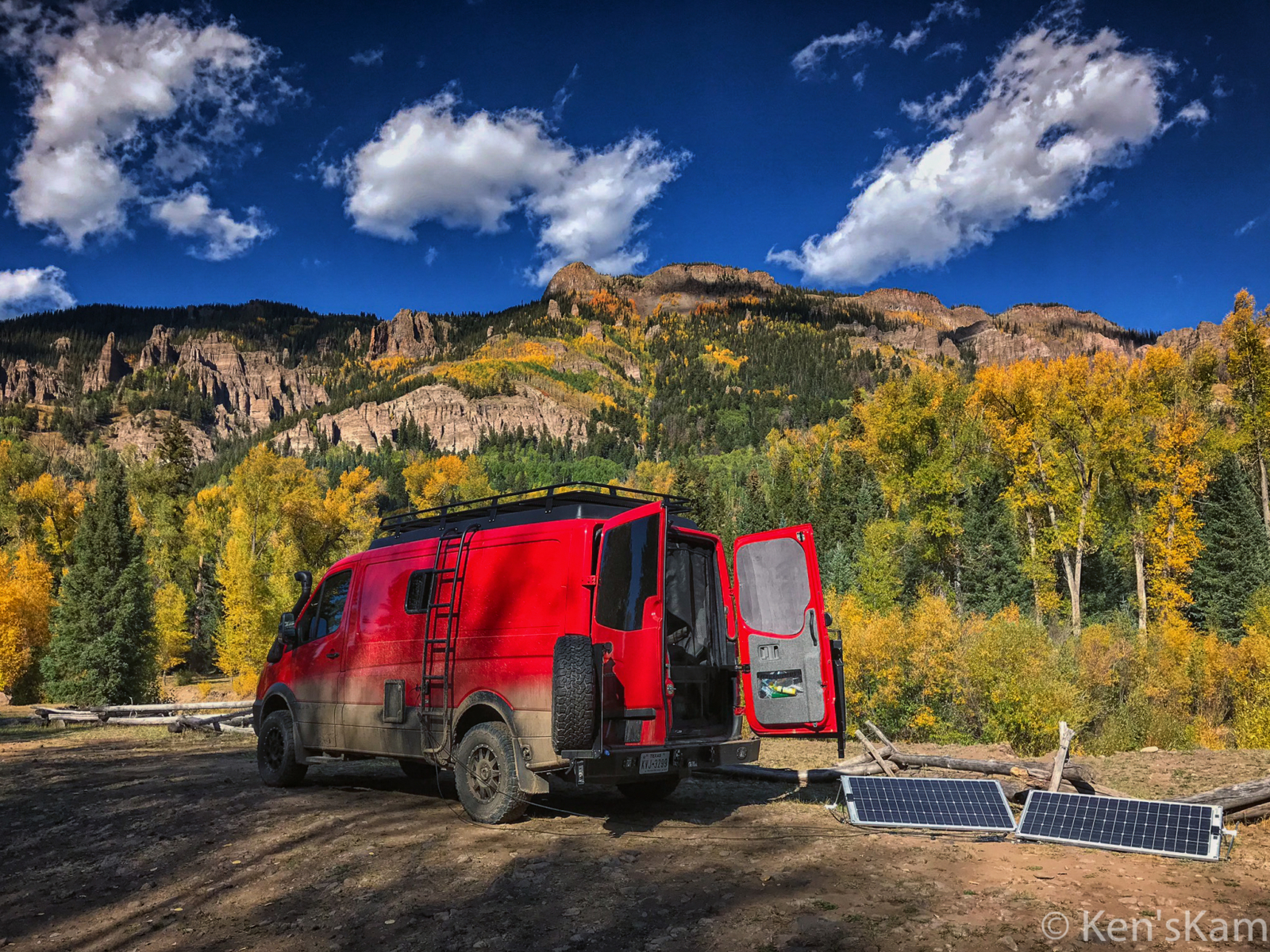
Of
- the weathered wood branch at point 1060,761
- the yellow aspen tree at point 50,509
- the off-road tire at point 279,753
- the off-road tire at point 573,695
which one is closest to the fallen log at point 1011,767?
the weathered wood branch at point 1060,761

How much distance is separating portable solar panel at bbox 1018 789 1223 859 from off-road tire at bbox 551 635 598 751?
4.00m

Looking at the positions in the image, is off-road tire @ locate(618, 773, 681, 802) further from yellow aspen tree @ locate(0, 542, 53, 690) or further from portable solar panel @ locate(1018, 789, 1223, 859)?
yellow aspen tree @ locate(0, 542, 53, 690)

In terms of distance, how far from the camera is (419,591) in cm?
841

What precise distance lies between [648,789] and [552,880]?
324 centimetres

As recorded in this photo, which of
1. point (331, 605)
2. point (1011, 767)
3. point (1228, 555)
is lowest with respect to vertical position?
point (1011, 767)

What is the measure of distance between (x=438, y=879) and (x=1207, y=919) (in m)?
5.13

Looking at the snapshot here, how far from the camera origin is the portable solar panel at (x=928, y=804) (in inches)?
273

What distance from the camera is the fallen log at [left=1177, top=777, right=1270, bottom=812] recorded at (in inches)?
264

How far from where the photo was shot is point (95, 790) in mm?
9484

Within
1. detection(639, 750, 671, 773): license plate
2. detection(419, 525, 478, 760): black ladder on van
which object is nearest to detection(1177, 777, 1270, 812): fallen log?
detection(639, 750, 671, 773): license plate

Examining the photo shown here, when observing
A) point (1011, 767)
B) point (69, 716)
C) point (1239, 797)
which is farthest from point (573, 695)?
point (69, 716)

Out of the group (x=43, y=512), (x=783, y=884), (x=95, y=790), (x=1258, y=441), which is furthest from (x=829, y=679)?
(x=43, y=512)

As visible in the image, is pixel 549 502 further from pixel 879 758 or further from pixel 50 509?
pixel 50 509

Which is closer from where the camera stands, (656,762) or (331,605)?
(656,762)
